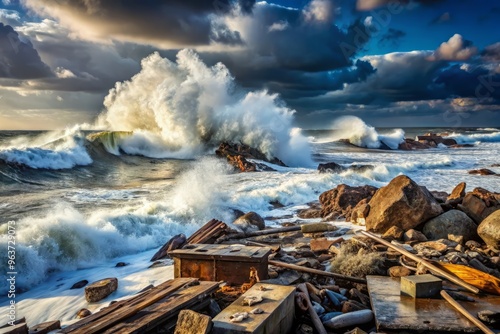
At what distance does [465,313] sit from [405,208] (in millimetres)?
3871

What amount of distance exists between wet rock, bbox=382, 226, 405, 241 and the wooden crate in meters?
3.02

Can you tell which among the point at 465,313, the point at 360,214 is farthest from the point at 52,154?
the point at 465,313

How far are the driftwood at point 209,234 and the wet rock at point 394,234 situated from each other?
11.1ft

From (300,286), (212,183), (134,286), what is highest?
(212,183)

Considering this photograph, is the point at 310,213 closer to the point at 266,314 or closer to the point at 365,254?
the point at 365,254

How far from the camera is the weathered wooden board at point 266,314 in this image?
3498 mm

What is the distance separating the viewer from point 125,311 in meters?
4.18

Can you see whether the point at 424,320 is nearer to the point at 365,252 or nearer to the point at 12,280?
the point at 365,252

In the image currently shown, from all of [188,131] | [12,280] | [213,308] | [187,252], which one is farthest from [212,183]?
[188,131]

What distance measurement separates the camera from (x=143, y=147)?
113ft

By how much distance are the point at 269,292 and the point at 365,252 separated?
2396 mm

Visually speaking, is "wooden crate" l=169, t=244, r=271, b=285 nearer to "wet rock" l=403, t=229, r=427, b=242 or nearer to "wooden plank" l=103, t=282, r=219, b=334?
"wooden plank" l=103, t=282, r=219, b=334

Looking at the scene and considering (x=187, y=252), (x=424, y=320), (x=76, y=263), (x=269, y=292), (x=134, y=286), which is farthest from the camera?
(x=76, y=263)

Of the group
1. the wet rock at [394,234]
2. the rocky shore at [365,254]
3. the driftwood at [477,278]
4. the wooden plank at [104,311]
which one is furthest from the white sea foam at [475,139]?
the wooden plank at [104,311]
